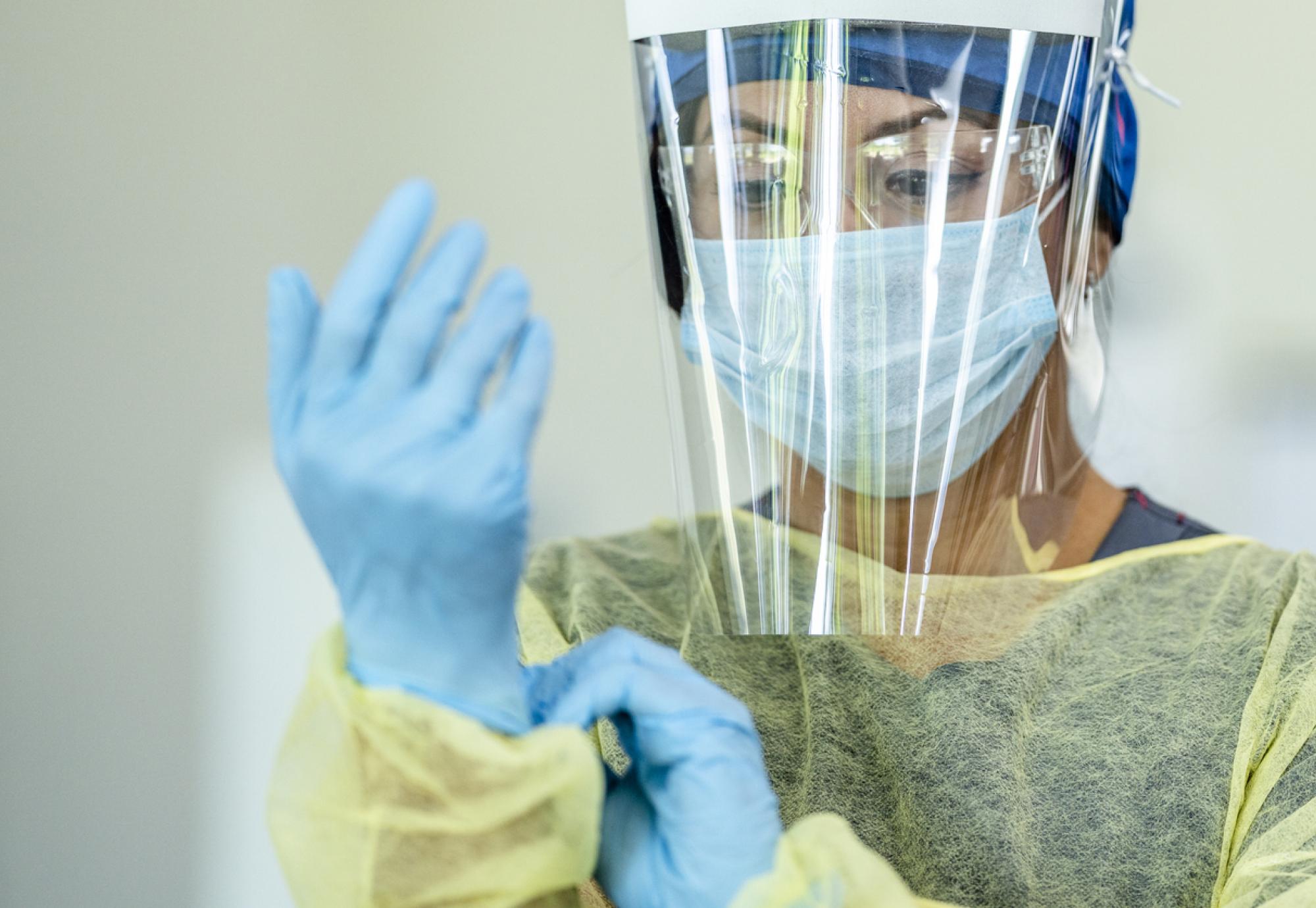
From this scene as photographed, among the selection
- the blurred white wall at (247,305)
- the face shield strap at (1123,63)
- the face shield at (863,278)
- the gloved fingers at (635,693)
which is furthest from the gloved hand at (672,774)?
the blurred white wall at (247,305)

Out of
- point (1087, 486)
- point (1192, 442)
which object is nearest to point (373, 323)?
point (1087, 486)

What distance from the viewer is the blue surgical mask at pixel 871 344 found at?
943mm

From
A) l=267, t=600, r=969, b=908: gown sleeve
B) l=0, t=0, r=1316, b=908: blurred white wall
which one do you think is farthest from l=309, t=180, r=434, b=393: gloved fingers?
l=0, t=0, r=1316, b=908: blurred white wall

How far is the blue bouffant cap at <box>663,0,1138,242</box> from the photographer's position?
37.3 inches

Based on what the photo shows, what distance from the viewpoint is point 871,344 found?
94 cm

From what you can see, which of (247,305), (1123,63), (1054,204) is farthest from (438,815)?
(247,305)

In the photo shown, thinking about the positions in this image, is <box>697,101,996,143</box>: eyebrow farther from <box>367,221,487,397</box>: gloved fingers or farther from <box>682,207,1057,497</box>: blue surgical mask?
<box>367,221,487,397</box>: gloved fingers

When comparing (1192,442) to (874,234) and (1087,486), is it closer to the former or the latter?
(1087,486)

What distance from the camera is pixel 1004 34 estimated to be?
972 mm

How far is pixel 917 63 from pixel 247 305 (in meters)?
0.96

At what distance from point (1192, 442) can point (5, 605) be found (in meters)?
1.53

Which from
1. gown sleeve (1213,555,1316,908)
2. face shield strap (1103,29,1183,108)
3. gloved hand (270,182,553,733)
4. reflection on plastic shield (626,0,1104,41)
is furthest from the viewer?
face shield strap (1103,29,1183,108)

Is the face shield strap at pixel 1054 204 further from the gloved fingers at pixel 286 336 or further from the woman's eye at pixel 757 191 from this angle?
the gloved fingers at pixel 286 336

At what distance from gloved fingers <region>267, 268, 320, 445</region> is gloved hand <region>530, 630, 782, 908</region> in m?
0.23
